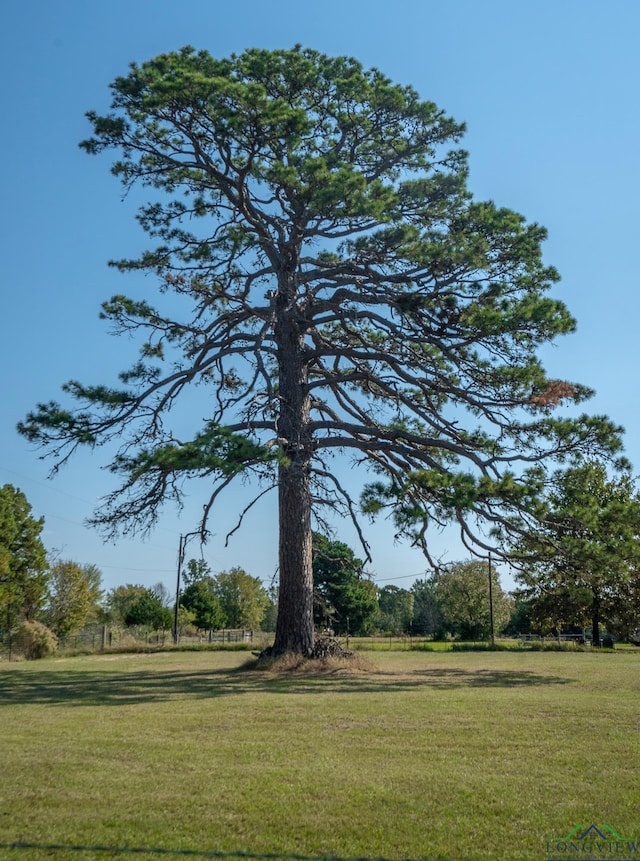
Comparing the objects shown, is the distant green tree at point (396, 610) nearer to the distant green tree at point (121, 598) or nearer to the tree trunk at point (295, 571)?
the distant green tree at point (121, 598)

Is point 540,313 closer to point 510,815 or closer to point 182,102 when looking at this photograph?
point 182,102

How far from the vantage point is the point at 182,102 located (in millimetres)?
14727

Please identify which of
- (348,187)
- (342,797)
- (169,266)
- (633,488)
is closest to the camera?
(342,797)

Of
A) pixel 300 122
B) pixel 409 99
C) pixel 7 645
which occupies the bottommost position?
pixel 7 645

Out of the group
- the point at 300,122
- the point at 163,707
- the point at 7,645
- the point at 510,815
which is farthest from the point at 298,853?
the point at 7,645

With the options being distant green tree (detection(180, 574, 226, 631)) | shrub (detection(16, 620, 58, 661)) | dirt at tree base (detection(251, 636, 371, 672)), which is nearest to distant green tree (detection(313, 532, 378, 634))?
distant green tree (detection(180, 574, 226, 631))

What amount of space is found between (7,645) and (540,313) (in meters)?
24.1

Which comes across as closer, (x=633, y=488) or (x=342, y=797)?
(x=342, y=797)

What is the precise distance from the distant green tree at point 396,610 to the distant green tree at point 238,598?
15051 millimetres

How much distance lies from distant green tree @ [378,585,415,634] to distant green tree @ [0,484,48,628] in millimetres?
45747

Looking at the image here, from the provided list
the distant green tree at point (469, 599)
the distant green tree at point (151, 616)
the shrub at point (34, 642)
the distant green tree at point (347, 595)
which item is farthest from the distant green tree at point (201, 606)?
the shrub at point (34, 642)

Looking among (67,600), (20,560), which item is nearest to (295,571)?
(20,560)

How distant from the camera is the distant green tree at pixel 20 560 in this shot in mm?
38938

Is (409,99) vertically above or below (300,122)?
above
